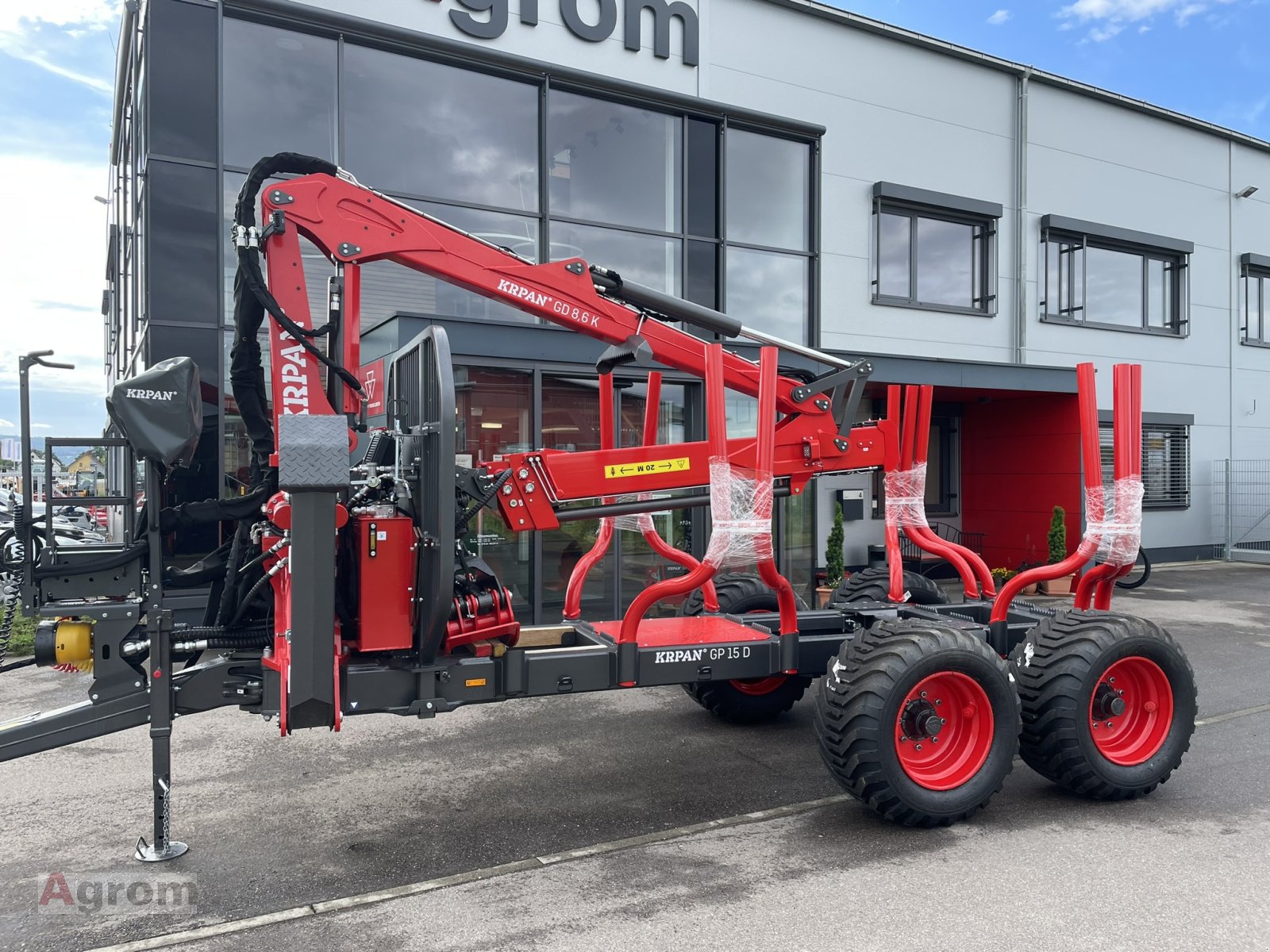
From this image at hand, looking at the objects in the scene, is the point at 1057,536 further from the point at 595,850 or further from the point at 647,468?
the point at 595,850

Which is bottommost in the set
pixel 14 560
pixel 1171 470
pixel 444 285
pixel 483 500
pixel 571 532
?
pixel 571 532

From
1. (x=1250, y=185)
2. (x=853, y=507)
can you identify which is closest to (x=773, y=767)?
(x=853, y=507)

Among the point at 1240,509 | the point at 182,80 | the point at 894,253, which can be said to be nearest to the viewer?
the point at 182,80

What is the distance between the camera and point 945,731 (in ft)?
16.4

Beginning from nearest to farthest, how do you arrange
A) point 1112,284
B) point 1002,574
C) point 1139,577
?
1. point 1139,577
2. point 1002,574
3. point 1112,284

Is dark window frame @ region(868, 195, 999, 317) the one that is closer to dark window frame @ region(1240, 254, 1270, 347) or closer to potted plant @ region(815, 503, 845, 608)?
potted plant @ region(815, 503, 845, 608)

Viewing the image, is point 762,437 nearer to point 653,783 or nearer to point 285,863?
point 653,783

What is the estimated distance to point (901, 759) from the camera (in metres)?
4.84

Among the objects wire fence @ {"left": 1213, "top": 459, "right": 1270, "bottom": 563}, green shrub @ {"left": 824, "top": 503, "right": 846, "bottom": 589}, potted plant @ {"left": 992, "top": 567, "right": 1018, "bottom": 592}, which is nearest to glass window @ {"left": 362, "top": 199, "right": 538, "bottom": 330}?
green shrub @ {"left": 824, "top": 503, "right": 846, "bottom": 589}

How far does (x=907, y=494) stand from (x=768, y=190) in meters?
7.60

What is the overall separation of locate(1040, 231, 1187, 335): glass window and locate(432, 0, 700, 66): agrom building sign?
24.4 ft

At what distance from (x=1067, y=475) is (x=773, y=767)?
35.3ft

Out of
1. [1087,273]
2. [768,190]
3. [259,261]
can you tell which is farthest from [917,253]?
[259,261]

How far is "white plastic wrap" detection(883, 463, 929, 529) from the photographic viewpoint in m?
6.18
